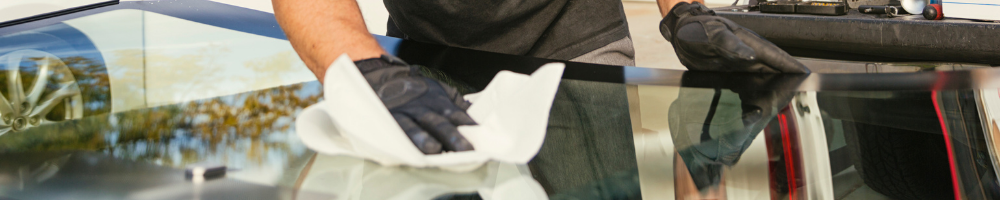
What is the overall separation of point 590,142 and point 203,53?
76 cm

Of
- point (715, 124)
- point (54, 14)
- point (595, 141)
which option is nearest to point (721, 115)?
point (715, 124)

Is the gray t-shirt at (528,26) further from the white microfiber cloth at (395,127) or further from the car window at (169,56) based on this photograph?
the white microfiber cloth at (395,127)

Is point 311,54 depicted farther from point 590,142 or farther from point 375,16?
point 375,16

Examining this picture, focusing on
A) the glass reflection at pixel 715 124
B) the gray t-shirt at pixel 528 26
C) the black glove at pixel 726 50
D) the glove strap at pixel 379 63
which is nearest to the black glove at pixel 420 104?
the glove strap at pixel 379 63

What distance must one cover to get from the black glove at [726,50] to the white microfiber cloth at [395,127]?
257mm

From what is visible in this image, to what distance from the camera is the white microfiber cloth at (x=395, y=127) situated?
0.42 m

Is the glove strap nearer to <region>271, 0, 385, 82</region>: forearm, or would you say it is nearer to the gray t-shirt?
<region>271, 0, 385, 82</region>: forearm

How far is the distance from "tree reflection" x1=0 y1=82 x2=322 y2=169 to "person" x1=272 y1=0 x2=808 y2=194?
8cm

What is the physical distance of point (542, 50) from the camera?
40.0 inches

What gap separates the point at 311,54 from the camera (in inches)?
25.5

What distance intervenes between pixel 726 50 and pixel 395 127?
1.27 ft

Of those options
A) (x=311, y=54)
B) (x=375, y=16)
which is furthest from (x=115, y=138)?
(x=375, y=16)

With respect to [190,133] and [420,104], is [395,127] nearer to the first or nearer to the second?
[420,104]

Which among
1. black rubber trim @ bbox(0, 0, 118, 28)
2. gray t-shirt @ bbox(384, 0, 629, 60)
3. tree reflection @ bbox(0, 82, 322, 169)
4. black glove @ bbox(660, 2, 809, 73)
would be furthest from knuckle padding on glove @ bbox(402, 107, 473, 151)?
black rubber trim @ bbox(0, 0, 118, 28)
